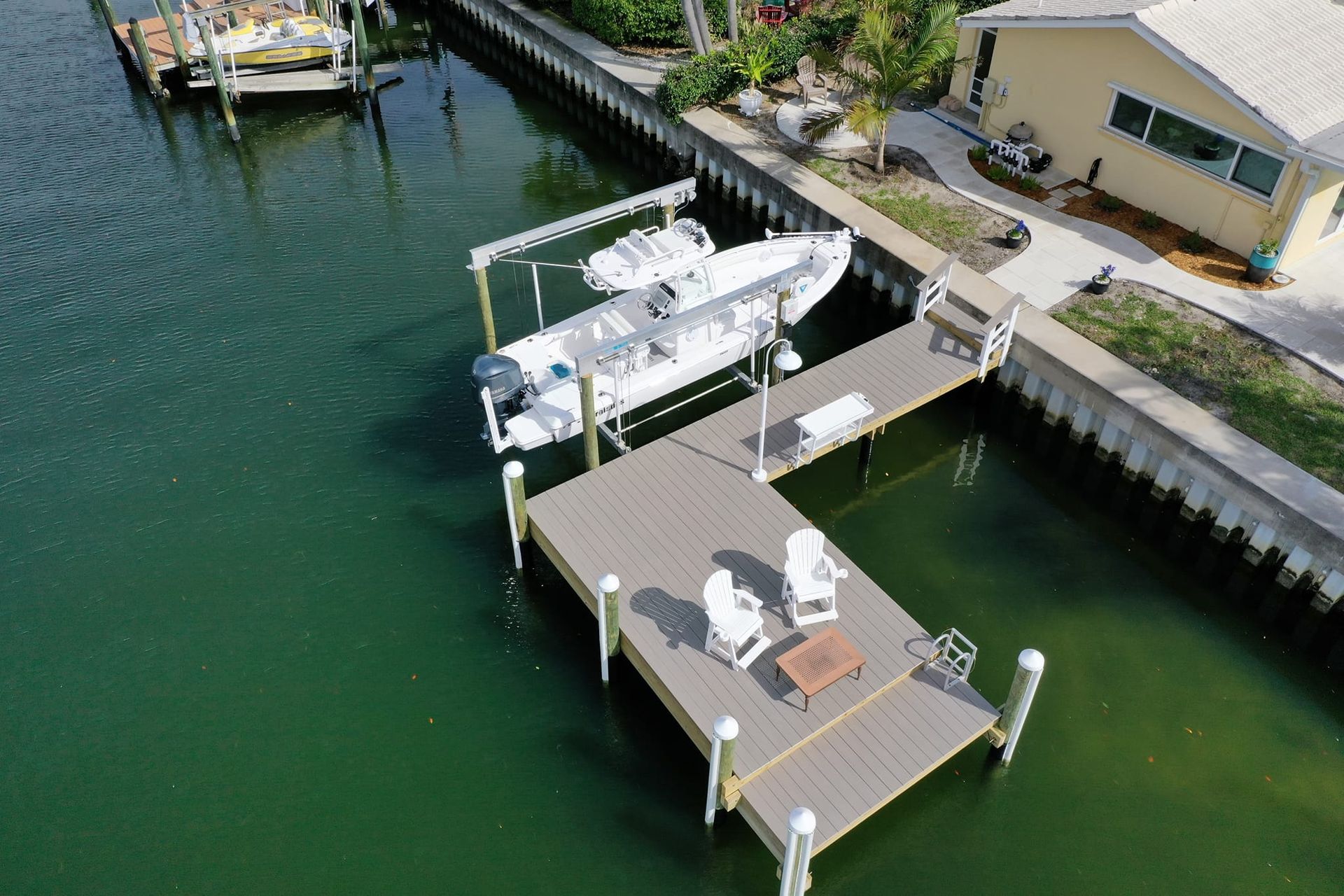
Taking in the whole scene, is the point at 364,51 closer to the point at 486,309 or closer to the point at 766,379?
the point at 486,309

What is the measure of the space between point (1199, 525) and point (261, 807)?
14.8m

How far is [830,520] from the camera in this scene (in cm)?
1670

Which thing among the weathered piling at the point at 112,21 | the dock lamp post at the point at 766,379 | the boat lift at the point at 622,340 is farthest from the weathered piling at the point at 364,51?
the dock lamp post at the point at 766,379

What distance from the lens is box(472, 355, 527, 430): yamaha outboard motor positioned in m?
16.3

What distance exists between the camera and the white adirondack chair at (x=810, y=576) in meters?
13.0

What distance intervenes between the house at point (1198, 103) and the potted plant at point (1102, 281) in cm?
315

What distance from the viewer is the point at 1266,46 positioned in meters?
19.9

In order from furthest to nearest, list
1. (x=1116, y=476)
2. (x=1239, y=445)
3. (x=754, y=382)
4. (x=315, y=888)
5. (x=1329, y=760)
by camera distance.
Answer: (x=754, y=382)
(x=1116, y=476)
(x=1239, y=445)
(x=1329, y=760)
(x=315, y=888)

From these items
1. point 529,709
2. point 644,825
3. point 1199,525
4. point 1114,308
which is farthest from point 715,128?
point 644,825

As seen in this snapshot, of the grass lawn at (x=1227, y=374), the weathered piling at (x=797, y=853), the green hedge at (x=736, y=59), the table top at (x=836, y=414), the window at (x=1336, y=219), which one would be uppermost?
the green hedge at (x=736, y=59)

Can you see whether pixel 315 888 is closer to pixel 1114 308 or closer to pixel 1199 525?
pixel 1199 525

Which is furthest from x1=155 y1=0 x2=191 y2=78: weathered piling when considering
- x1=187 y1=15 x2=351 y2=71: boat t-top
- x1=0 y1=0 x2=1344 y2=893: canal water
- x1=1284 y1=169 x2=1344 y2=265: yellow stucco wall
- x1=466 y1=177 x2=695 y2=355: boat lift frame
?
x1=1284 y1=169 x2=1344 y2=265: yellow stucco wall

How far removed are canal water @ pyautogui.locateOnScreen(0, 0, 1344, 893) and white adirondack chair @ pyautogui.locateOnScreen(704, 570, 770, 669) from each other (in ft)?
5.04

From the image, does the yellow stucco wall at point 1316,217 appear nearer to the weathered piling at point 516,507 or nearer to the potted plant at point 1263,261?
the potted plant at point 1263,261
